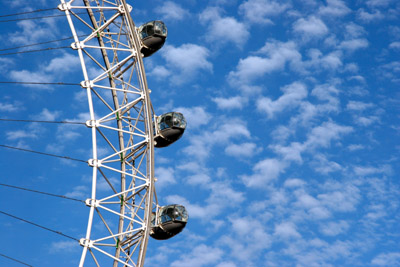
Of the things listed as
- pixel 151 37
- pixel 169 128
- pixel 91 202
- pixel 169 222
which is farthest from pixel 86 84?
pixel 169 222

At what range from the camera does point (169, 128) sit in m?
33.5

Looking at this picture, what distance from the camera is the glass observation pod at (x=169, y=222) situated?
32.4 meters

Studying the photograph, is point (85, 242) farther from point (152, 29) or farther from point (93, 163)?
point (152, 29)

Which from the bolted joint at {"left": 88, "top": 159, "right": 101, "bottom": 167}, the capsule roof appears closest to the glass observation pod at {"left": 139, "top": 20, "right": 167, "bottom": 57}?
the capsule roof

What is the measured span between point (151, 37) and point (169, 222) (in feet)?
30.1

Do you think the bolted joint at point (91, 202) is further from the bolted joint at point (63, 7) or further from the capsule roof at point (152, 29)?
the capsule roof at point (152, 29)

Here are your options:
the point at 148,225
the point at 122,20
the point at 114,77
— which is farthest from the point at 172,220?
the point at 122,20

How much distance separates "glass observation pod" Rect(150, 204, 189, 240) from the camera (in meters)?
32.4

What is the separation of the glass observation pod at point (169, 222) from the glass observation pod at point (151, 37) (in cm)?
788

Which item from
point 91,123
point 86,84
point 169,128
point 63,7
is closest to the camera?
point 91,123

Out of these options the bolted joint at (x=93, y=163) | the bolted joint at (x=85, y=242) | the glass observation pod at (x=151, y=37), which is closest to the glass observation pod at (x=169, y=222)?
the bolted joint at (x=93, y=163)

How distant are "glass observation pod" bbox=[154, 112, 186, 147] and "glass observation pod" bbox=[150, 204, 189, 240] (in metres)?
3.19

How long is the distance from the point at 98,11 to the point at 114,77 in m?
3.37

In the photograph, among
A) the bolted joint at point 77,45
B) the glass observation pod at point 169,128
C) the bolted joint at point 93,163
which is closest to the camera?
the bolted joint at point 93,163
